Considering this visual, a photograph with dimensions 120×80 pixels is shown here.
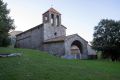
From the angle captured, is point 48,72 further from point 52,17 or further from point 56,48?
point 52,17

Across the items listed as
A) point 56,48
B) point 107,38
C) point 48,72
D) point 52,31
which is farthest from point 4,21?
point 48,72

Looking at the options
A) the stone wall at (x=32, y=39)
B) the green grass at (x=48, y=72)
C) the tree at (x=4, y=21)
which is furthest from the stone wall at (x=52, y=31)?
the green grass at (x=48, y=72)

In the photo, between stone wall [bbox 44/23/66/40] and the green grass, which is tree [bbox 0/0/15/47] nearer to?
stone wall [bbox 44/23/66/40]

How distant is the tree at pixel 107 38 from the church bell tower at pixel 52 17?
10566mm

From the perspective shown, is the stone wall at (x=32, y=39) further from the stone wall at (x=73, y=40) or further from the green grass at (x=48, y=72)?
the green grass at (x=48, y=72)

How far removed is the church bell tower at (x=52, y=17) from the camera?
147 ft

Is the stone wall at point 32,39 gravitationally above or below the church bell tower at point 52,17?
below

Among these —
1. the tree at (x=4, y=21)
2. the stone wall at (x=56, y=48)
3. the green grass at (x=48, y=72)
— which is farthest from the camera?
the stone wall at (x=56, y=48)

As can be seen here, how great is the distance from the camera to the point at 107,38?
126 feet

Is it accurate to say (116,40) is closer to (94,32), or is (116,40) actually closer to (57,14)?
(94,32)

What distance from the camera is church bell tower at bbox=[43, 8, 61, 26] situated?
44719mm

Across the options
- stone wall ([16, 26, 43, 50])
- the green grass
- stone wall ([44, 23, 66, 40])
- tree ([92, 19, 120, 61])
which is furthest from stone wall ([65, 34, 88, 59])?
the green grass

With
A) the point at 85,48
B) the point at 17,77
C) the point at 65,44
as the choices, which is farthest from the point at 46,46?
the point at 17,77

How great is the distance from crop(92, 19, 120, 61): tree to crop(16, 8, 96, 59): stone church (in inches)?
135
